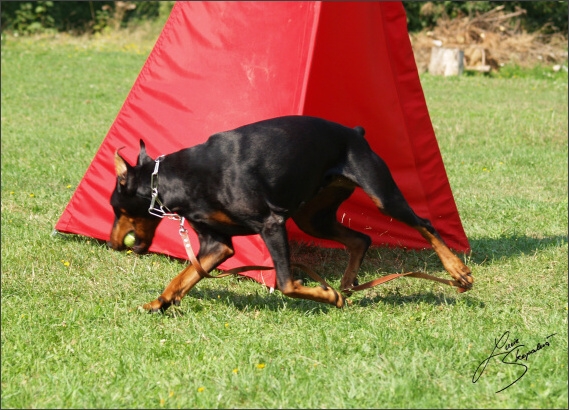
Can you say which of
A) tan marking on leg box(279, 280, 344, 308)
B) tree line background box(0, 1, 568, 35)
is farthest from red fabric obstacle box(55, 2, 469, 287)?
tree line background box(0, 1, 568, 35)

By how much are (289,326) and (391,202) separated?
45.6 inches

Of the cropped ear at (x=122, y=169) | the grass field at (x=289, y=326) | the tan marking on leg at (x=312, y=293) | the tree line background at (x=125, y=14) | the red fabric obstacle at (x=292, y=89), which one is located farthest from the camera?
the tree line background at (x=125, y=14)

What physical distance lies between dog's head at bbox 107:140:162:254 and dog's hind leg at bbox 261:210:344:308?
839 millimetres

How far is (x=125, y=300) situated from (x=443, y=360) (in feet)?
7.91

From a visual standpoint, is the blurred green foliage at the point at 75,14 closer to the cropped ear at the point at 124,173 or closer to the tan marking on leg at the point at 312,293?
the cropped ear at the point at 124,173

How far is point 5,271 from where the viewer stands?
20.3 ft

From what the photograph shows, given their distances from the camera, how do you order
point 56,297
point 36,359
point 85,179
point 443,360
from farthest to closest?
1. point 85,179
2. point 56,297
3. point 36,359
4. point 443,360

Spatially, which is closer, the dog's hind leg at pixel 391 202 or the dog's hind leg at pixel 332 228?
the dog's hind leg at pixel 391 202

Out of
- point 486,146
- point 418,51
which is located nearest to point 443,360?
point 486,146

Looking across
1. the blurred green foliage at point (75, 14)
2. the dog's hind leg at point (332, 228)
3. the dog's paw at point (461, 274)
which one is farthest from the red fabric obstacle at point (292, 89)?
the blurred green foliage at point (75, 14)

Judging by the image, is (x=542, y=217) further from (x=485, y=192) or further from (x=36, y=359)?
(x=36, y=359)

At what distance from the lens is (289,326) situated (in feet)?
16.5

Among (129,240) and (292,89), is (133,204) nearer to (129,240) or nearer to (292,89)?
(129,240)

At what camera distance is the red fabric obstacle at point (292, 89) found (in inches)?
→ 241
